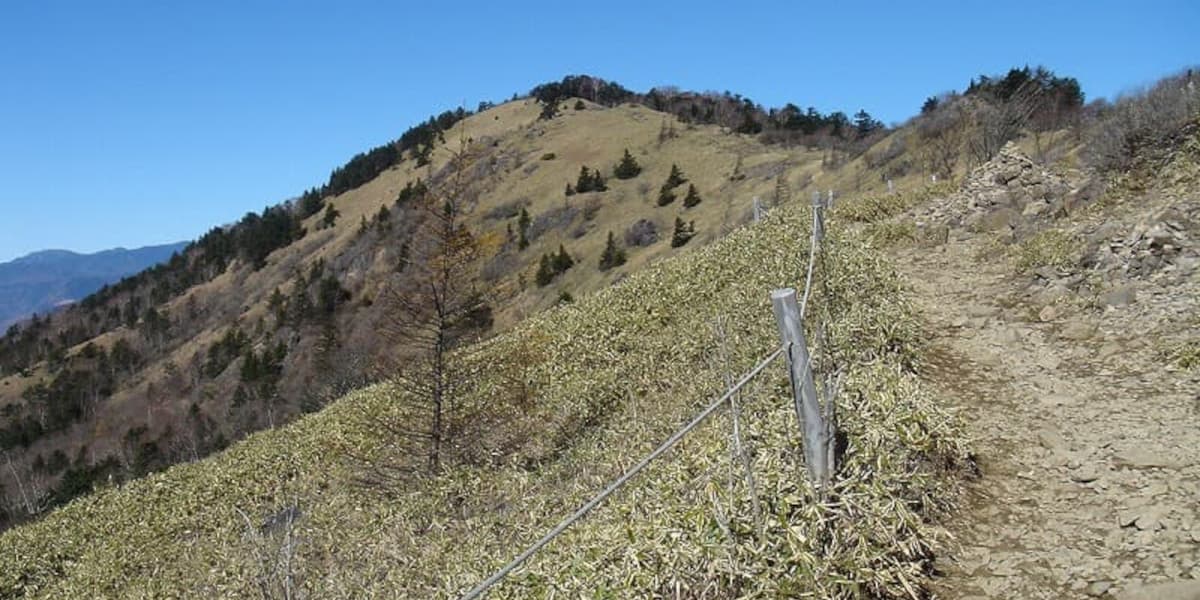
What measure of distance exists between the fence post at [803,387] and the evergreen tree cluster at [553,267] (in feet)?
175

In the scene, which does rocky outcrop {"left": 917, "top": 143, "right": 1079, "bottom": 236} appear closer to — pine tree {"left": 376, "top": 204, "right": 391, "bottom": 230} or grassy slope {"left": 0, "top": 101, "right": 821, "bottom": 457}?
grassy slope {"left": 0, "top": 101, "right": 821, "bottom": 457}

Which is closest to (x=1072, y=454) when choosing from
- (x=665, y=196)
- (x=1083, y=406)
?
(x=1083, y=406)

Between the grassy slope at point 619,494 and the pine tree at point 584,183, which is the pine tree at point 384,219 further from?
the grassy slope at point 619,494

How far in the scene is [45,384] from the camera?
10556 centimetres

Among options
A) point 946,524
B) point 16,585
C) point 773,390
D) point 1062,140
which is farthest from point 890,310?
point 1062,140

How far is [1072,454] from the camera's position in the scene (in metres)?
6.20

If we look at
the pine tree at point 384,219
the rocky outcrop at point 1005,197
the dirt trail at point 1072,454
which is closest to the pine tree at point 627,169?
the pine tree at point 384,219

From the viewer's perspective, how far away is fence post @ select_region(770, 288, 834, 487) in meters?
4.62

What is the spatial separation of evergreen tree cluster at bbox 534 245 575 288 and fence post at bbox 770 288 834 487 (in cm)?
5330

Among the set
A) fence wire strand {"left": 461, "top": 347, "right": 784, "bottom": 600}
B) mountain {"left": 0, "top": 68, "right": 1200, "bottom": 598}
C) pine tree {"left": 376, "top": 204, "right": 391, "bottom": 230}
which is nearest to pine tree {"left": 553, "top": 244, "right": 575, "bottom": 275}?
mountain {"left": 0, "top": 68, "right": 1200, "bottom": 598}

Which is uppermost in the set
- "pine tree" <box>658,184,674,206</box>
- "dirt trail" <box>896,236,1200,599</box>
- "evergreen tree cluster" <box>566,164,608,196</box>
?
"evergreen tree cluster" <box>566,164,608,196</box>

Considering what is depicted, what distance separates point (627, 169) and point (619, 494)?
72528mm

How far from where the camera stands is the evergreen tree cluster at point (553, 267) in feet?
191

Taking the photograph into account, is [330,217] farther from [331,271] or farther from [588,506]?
[588,506]
